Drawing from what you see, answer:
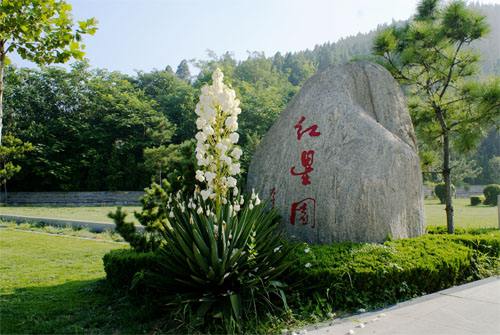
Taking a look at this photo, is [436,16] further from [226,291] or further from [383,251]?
[226,291]

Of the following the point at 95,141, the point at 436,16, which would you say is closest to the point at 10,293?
the point at 436,16

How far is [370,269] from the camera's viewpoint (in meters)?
4.18

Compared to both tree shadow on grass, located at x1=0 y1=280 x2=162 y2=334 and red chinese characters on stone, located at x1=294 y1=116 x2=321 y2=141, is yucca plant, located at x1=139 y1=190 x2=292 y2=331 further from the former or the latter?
red chinese characters on stone, located at x1=294 y1=116 x2=321 y2=141

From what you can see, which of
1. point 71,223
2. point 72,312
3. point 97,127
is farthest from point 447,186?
point 97,127

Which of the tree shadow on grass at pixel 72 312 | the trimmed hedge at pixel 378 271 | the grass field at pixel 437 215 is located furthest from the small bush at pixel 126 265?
the grass field at pixel 437 215

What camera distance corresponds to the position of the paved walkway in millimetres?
3449

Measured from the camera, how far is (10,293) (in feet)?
16.8

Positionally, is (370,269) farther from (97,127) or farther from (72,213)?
(97,127)

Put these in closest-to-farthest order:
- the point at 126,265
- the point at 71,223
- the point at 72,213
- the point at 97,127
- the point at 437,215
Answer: the point at 126,265 < the point at 71,223 < the point at 437,215 < the point at 72,213 < the point at 97,127

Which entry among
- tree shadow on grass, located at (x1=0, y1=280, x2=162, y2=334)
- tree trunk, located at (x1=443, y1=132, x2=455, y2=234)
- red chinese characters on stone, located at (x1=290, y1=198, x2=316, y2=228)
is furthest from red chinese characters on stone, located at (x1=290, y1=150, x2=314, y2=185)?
tree trunk, located at (x1=443, y1=132, x2=455, y2=234)

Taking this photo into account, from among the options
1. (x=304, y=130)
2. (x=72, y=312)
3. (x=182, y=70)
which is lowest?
(x=72, y=312)

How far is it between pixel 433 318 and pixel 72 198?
2878 cm

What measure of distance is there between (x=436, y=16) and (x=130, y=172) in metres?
26.1

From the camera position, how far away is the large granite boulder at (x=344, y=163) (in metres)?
5.11
